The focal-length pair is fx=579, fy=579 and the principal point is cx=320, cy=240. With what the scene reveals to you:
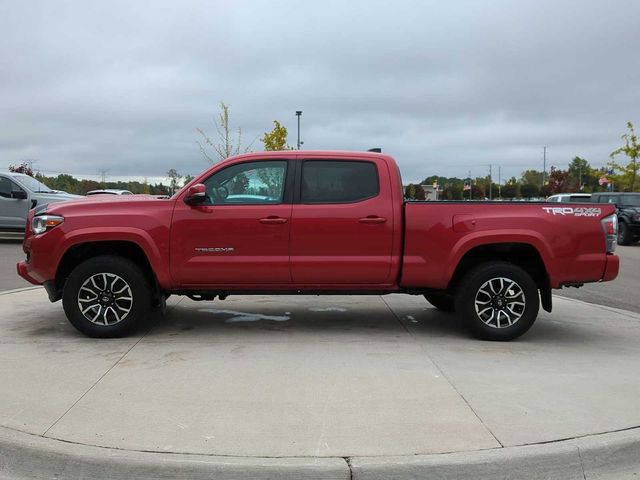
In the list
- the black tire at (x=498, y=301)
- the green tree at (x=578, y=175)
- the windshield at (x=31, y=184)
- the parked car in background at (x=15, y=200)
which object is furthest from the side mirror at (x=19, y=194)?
the green tree at (x=578, y=175)

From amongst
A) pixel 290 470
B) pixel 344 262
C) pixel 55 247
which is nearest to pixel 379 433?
pixel 290 470

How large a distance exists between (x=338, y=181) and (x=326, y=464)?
3.45m

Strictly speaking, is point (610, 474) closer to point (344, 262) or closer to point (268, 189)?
point (344, 262)

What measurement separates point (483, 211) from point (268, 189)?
225 centimetres

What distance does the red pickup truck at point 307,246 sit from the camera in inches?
233

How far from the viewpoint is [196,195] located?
5.80m

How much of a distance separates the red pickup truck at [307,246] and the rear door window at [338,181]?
0.08 feet

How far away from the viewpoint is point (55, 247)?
232 inches

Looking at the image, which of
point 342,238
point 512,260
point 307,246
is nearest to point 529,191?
point 512,260

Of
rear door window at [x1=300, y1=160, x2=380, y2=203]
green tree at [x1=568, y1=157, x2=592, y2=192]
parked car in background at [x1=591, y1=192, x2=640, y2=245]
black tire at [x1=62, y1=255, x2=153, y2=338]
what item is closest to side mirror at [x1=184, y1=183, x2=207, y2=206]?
black tire at [x1=62, y1=255, x2=153, y2=338]

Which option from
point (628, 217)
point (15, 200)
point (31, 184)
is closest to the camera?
point (15, 200)

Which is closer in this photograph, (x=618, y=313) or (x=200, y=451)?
(x=200, y=451)

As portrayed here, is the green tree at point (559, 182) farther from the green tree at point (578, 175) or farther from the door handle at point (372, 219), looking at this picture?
the door handle at point (372, 219)

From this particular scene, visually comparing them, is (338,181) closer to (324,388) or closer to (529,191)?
(324,388)
